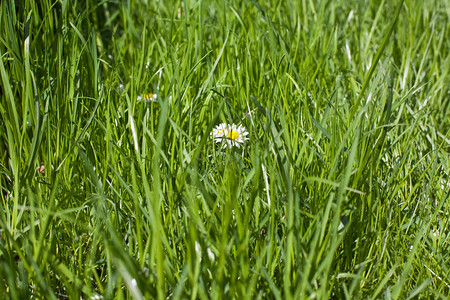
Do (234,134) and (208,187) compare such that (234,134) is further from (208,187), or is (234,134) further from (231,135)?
(208,187)

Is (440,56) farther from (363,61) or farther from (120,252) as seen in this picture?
(120,252)

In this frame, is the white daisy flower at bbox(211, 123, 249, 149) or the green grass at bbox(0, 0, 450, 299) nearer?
the green grass at bbox(0, 0, 450, 299)

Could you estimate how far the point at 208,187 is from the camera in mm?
1284

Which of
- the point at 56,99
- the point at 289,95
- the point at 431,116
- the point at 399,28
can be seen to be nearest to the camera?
the point at 56,99

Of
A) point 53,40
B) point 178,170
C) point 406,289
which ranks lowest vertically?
point 406,289

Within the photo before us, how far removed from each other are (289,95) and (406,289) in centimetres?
83

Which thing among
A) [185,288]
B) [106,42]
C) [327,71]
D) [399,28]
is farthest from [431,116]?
[106,42]

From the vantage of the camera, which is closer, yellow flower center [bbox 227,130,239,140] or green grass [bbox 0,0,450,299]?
green grass [bbox 0,0,450,299]

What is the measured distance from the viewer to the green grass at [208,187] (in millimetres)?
971

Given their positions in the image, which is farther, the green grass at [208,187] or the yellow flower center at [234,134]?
the yellow flower center at [234,134]

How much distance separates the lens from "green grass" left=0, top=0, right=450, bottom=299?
97 centimetres

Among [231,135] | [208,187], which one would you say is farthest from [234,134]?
[208,187]

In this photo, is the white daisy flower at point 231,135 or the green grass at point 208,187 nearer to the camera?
the green grass at point 208,187

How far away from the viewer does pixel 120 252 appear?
868mm
